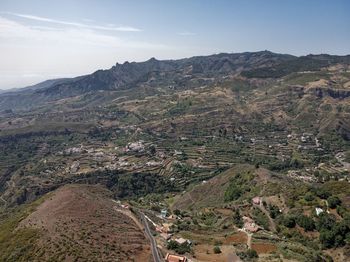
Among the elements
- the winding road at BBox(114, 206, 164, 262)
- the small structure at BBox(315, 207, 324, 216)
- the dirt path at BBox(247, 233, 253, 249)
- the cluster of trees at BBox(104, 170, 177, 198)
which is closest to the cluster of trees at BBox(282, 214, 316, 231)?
the small structure at BBox(315, 207, 324, 216)

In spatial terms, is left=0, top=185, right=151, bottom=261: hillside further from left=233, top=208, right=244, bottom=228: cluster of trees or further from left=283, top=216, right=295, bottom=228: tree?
left=283, top=216, right=295, bottom=228: tree

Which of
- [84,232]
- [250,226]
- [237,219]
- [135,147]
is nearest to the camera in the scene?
[84,232]

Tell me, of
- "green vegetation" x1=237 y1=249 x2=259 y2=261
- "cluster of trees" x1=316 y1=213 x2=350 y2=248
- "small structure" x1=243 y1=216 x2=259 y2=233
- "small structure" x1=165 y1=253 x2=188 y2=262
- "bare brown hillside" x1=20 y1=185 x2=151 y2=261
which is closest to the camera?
"bare brown hillside" x1=20 y1=185 x2=151 y2=261

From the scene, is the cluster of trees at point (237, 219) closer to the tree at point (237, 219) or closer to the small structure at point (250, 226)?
the tree at point (237, 219)

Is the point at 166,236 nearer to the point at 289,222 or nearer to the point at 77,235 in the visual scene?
the point at 77,235

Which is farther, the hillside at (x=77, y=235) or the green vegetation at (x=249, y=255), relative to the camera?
the green vegetation at (x=249, y=255)

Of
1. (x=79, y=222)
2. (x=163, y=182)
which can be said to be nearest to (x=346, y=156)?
(x=163, y=182)

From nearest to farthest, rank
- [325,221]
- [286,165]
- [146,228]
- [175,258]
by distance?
[175,258], [325,221], [146,228], [286,165]

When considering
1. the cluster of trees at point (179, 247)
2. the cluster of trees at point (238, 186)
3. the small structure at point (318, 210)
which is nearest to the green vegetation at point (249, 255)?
the cluster of trees at point (179, 247)

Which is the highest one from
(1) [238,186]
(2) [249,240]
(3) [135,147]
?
(2) [249,240]

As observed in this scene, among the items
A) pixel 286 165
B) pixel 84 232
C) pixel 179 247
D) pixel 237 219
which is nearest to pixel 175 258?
pixel 179 247

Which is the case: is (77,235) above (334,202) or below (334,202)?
above
